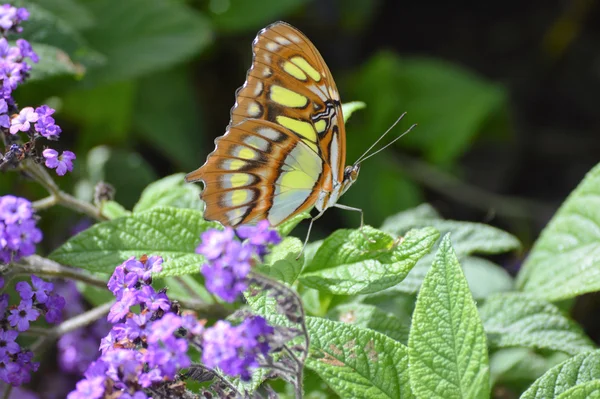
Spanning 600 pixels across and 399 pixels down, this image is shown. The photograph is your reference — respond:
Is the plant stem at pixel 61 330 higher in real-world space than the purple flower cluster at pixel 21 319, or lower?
lower

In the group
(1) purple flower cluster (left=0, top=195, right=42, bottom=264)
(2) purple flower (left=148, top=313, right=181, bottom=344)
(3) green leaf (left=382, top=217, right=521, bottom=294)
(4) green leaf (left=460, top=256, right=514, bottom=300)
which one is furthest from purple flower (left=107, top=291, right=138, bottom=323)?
(4) green leaf (left=460, top=256, right=514, bottom=300)

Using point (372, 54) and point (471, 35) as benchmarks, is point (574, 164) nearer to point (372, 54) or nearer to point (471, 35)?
point (471, 35)

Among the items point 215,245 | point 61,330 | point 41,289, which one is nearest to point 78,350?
point 61,330

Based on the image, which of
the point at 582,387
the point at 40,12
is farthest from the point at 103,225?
the point at 582,387

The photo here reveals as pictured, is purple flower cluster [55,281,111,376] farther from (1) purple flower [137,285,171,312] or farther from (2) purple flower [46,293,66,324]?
(1) purple flower [137,285,171,312]

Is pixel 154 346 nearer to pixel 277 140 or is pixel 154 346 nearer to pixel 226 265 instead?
pixel 226 265

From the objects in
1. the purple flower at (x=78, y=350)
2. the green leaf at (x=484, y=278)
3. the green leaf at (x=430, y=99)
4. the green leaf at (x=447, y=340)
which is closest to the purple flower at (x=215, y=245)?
the green leaf at (x=447, y=340)

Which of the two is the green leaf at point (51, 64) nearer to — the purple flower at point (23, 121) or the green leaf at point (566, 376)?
the purple flower at point (23, 121)
